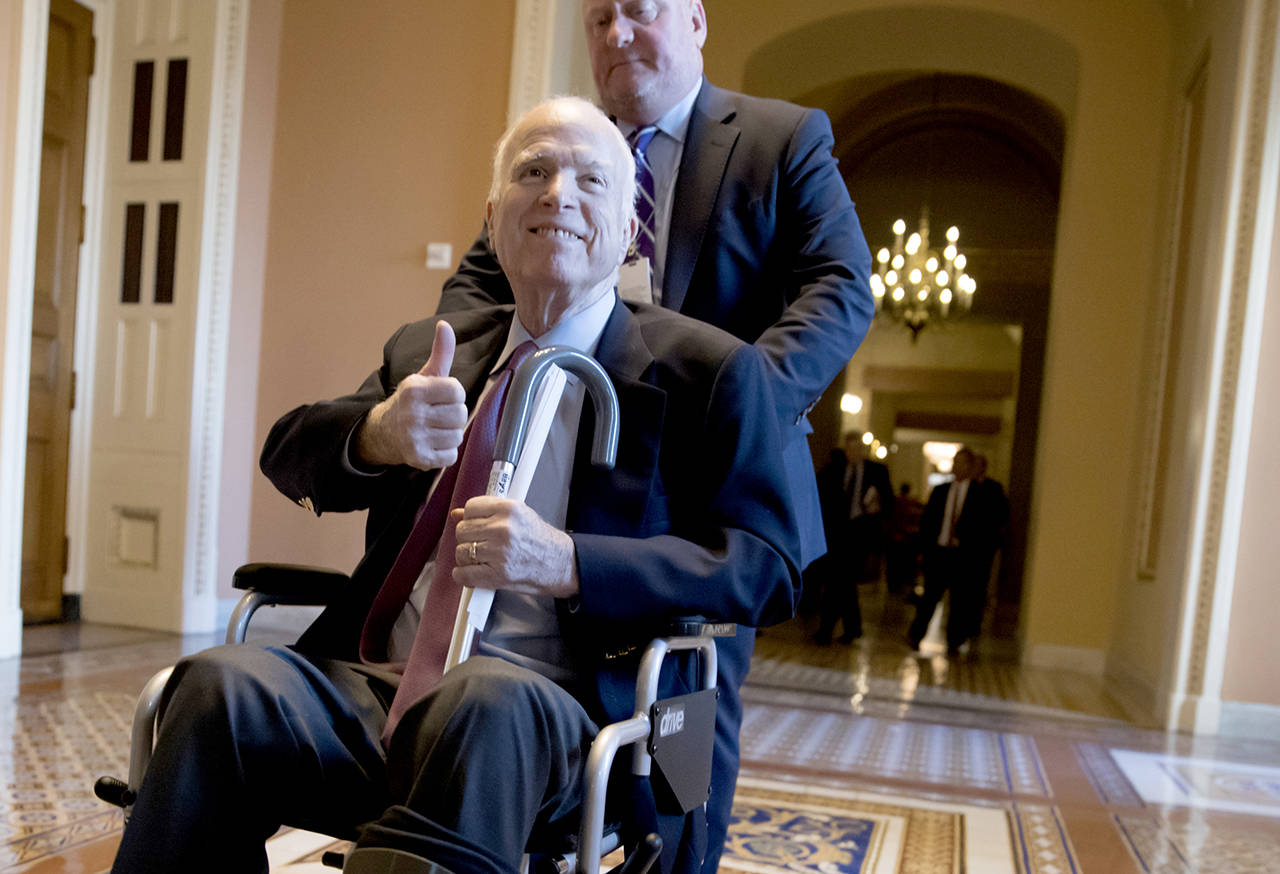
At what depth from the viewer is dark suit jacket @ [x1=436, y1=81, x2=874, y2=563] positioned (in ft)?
5.41

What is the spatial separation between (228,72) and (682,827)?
4800 mm

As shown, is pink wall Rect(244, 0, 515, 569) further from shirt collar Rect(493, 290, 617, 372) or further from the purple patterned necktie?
shirt collar Rect(493, 290, 617, 372)

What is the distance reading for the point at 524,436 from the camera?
3.77 feet

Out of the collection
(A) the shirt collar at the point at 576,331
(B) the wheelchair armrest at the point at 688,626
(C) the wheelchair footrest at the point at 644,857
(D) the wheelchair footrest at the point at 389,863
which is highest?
(A) the shirt collar at the point at 576,331

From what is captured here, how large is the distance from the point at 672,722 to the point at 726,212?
0.84 meters

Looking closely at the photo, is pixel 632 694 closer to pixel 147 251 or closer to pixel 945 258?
pixel 147 251

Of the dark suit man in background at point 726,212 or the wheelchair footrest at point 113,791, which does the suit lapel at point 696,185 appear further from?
the wheelchair footrest at point 113,791

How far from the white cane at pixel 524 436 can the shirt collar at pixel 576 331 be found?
16 centimetres

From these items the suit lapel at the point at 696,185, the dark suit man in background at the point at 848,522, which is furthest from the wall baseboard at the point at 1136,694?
the suit lapel at the point at 696,185

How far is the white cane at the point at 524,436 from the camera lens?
110 cm

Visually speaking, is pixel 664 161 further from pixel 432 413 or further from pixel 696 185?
pixel 432 413

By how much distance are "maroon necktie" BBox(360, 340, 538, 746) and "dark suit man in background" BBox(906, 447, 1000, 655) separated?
21.2 feet

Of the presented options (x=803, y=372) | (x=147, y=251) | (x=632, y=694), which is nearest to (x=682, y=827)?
(x=632, y=694)

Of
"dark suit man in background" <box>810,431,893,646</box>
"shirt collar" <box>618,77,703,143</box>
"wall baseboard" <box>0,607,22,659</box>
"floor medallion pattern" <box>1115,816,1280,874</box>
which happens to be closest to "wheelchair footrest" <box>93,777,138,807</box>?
"shirt collar" <box>618,77,703,143</box>
